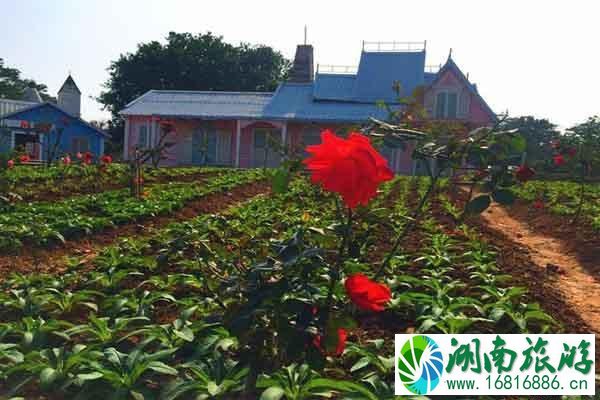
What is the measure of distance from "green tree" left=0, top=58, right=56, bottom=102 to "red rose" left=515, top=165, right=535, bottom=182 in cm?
5616

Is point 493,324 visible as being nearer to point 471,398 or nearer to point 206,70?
point 471,398

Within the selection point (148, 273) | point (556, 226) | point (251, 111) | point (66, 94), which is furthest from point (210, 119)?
point (148, 273)

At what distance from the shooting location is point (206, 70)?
142 feet

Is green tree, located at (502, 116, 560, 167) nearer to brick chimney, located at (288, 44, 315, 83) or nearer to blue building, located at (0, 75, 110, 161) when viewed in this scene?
brick chimney, located at (288, 44, 315, 83)

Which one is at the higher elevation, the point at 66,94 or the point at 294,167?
the point at 66,94

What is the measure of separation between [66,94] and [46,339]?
128 feet

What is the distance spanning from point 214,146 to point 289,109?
429 cm

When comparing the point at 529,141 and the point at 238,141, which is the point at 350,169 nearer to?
the point at 529,141

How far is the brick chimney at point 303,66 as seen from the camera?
101 feet

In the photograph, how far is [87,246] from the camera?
19.0 feet

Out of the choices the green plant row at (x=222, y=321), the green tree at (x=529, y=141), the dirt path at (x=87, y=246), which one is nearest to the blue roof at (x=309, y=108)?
the green tree at (x=529, y=141)

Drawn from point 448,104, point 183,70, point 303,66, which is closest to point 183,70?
point 183,70

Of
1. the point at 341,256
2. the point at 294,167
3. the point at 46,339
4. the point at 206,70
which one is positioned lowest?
the point at 46,339

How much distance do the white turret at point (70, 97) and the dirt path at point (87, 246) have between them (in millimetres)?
32248
